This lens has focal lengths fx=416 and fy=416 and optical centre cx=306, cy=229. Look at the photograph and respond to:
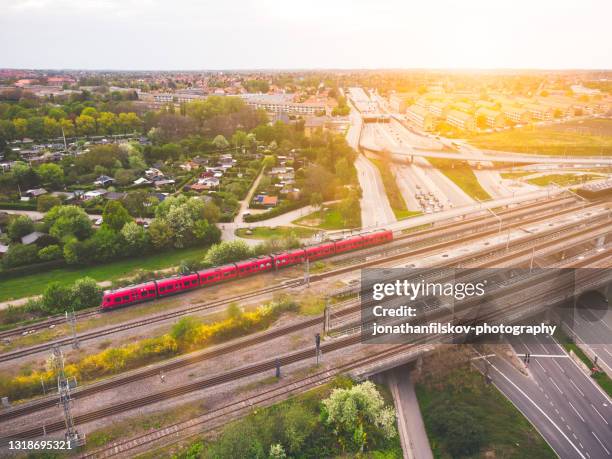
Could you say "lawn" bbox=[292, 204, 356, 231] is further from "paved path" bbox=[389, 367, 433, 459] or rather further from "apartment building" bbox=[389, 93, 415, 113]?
"apartment building" bbox=[389, 93, 415, 113]

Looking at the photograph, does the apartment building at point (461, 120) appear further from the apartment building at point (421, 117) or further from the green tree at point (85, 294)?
the green tree at point (85, 294)

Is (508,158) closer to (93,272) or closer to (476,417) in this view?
(476,417)

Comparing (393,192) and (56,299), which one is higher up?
(393,192)

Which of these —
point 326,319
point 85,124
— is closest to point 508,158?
point 326,319

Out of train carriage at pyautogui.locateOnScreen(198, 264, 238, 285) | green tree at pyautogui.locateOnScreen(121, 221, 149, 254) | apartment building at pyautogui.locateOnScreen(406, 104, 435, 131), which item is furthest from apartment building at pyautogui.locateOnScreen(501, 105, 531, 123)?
green tree at pyautogui.locateOnScreen(121, 221, 149, 254)

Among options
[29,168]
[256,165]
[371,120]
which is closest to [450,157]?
[256,165]

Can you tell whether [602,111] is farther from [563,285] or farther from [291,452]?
[291,452]
